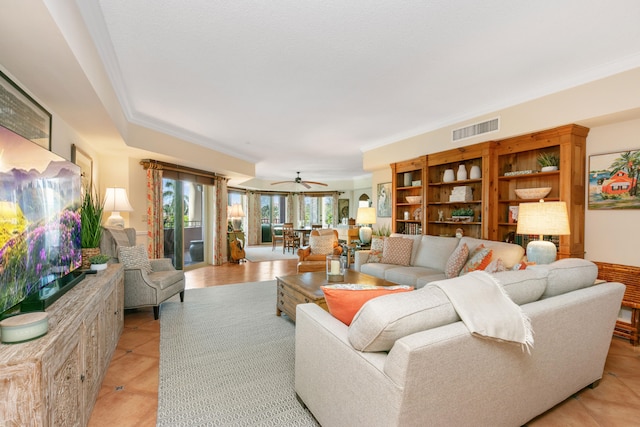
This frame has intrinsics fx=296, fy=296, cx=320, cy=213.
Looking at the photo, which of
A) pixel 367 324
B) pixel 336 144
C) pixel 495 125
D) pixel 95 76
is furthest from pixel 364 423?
pixel 336 144

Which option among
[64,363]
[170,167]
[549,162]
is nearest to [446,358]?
[64,363]

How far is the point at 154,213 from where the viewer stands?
5.48 metres

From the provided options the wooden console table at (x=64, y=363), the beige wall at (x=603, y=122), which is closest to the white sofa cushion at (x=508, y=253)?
the beige wall at (x=603, y=122)

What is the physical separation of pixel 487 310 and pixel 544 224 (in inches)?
82.0

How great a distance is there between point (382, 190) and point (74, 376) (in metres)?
5.84

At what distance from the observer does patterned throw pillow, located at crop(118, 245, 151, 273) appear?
11.0 ft

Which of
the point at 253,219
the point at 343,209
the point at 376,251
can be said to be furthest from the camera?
the point at 343,209

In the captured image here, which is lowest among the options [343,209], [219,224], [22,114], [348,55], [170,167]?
[219,224]

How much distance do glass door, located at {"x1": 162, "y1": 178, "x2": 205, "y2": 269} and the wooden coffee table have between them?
381 centimetres

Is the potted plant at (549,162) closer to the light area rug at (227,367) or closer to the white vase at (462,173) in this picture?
the white vase at (462,173)

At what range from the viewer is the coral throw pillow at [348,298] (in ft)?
5.11

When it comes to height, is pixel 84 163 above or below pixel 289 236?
above

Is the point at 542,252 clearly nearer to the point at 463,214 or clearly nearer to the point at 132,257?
the point at 463,214

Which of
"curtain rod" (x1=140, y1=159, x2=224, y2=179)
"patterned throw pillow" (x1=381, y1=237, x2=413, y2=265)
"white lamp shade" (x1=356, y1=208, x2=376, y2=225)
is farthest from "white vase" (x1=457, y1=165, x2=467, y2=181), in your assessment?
"curtain rod" (x1=140, y1=159, x2=224, y2=179)
